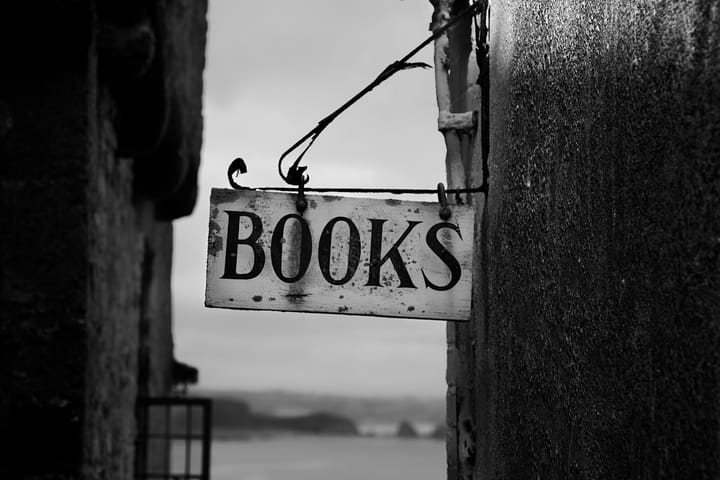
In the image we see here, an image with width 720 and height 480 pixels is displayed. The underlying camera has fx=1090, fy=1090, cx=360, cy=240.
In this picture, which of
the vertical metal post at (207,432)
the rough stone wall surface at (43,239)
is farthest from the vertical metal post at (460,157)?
the vertical metal post at (207,432)

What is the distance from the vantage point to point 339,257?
2.63 m

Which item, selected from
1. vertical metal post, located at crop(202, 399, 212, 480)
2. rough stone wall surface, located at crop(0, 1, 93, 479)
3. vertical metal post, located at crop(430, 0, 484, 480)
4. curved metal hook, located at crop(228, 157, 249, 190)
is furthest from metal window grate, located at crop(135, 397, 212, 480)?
curved metal hook, located at crop(228, 157, 249, 190)

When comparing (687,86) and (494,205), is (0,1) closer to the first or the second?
(494,205)

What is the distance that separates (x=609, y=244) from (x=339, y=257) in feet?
3.27

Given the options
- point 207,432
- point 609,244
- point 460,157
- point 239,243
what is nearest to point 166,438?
point 207,432

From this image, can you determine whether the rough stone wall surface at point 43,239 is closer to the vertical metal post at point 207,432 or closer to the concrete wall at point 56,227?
the concrete wall at point 56,227

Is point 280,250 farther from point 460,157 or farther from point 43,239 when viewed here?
point 43,239

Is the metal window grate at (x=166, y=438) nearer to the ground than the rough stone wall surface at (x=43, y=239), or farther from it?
nearer to the ground

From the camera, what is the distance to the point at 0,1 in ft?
14.6

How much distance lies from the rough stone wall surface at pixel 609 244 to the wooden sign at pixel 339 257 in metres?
0.15

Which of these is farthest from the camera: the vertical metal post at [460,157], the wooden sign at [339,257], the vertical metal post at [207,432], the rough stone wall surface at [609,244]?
the vertical metal post at [207,432]

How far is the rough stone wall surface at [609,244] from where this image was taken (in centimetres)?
136

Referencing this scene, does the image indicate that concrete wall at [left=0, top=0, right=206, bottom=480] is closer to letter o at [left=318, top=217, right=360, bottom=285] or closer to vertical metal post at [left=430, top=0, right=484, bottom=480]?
Result: vertical metal post at [left=430, top=0, right=484, bottom=480]

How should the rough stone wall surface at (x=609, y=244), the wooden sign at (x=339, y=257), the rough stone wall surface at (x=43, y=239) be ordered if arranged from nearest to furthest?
1. the rough stone wall surface at (x=609, y=244)
2. the wooden sign at (x=339, y=257)
3. the rough stone wall surface at (x=43, y=239)
